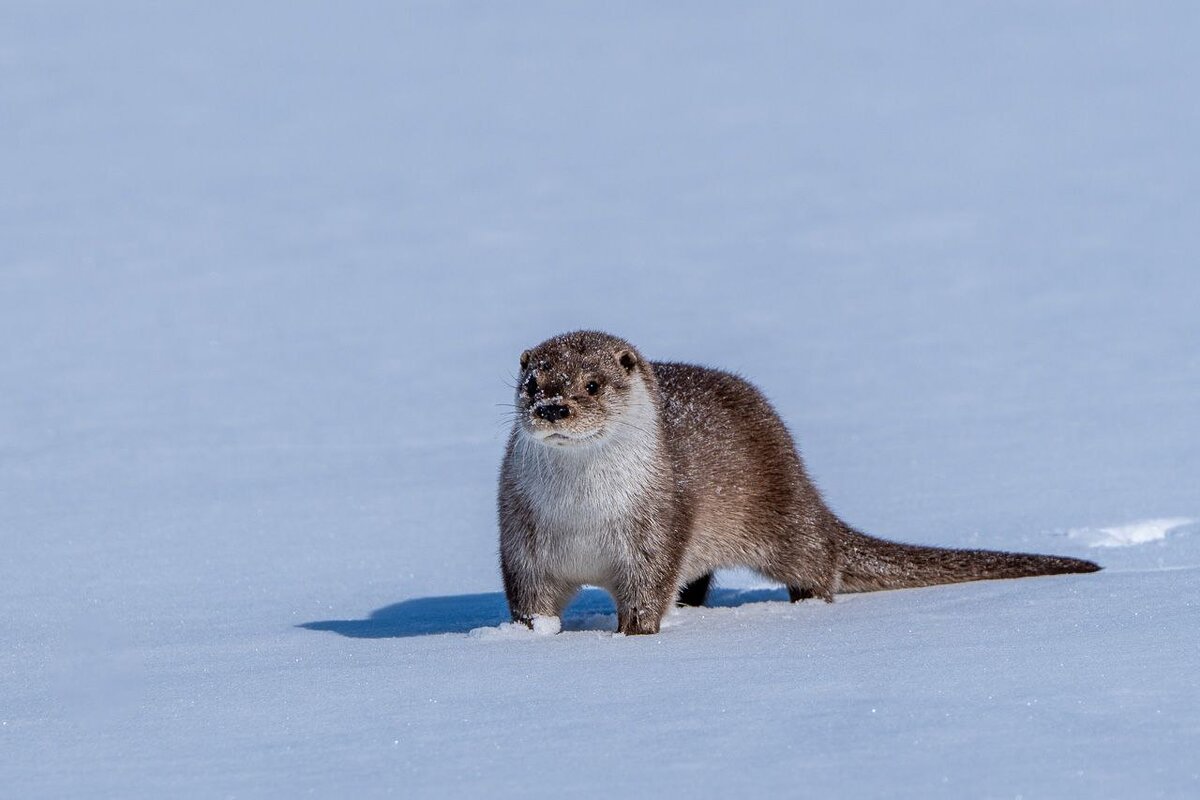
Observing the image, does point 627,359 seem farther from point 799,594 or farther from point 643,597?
point 799,594

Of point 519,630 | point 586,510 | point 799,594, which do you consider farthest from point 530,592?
point 799,594

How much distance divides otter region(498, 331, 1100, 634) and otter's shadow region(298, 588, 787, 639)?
0.26 meters

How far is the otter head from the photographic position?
17.0 ft

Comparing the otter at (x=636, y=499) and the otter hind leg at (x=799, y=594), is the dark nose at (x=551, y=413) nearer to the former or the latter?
the otter at (x=636, y=499)

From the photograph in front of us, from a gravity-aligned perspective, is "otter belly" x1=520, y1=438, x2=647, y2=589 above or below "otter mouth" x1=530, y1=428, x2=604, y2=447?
below

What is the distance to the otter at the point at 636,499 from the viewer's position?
17.7ft

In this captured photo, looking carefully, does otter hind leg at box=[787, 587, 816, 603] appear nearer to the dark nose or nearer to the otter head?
the otter head

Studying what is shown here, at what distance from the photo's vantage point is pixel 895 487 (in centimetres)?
854

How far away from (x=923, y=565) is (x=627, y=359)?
5.10 ft

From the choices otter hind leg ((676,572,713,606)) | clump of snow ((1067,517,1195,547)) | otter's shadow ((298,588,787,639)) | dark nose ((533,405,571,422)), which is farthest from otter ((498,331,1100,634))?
clump of snow ((1067,517,1195,547))

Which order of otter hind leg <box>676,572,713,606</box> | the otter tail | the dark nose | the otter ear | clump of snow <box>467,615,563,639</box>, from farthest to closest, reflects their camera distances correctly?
otter hind leg <box>676,572,713,606</box> < the otter tail < the otter ear < clump of snow <box>467,615,563,639</box> < the dark nose

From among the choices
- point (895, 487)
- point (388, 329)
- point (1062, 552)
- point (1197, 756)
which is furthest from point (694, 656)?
point (388, 329)

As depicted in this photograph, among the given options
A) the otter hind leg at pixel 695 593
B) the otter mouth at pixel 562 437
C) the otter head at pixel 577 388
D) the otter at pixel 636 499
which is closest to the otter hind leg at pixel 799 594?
the otter at pixel 636 499

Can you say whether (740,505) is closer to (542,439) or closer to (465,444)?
(542,439)
